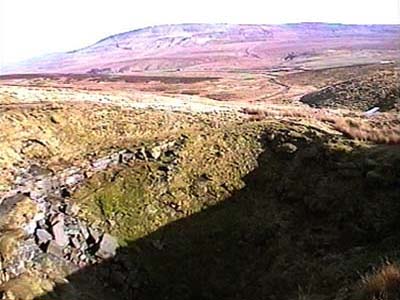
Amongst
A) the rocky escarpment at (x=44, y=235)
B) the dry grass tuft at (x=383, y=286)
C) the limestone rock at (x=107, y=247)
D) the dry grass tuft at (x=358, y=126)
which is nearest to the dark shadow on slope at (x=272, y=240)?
the limestone rock at (x=107, y=247)

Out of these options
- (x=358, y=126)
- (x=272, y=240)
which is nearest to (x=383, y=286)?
(x=272, y=240)

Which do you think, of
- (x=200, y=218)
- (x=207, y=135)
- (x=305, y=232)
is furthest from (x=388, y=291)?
(x=207, y=135)

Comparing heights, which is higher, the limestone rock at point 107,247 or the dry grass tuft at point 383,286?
the dry grass tuft at point 383,286

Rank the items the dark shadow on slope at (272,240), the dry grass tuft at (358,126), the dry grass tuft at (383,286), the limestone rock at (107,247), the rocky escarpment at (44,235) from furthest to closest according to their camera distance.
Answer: the dry grass tuft at (358,126), the limestone rock at (107,247), the dark shadow on slope at (272,240), the rocky escarpment at (44,235), the dry grass tuft at (383,286)

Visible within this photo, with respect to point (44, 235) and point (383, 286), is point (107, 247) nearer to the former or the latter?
point (44, 235)

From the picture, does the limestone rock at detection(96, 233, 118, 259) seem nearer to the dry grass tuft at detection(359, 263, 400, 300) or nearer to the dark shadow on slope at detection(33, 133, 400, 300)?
the dark shadow on slope at detection(33, 133, 400, 300)

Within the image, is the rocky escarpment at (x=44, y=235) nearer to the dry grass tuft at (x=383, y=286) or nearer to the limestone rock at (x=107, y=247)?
the limestone rock at (x=107, y=247)

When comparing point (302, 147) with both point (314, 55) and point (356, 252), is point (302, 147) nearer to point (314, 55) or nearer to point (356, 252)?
point (356, 252)
